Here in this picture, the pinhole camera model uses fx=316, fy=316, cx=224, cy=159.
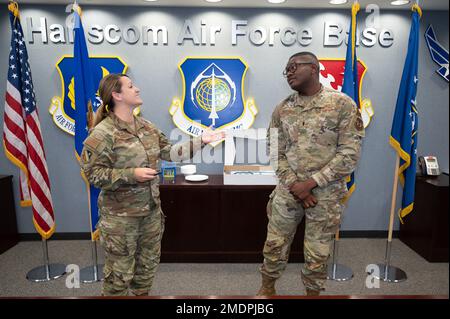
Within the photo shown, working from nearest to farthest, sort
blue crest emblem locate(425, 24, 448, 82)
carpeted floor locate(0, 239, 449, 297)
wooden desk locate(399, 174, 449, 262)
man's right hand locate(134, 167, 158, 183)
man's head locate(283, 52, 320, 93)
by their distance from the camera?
man's right hand locate(134, 167, 158, 183) → man's head locate(283, 52, 320, 93) → carpeted floor locate(0, 239, 449, 297) → wooden desk locate(399, 174, 449, 262) → blue crest emblem locate(425, 24, 448, 82)

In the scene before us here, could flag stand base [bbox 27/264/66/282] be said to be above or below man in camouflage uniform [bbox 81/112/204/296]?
below

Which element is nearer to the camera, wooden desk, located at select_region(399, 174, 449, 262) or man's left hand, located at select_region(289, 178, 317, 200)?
man's left hand, located at select_region(289, 178, 317, 200)

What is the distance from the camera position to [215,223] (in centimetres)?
292

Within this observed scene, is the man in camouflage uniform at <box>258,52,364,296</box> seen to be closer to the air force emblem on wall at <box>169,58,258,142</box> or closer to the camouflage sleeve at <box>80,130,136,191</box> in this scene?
the camouflage sleeve at <box>80,130,136,191</box>

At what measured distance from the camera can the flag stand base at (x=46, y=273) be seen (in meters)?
2.62

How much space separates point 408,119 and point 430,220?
1045 millimetres

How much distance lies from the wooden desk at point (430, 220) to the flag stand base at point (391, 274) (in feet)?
1.41

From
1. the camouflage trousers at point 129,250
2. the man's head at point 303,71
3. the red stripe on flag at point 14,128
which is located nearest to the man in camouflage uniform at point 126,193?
the camouflage trousers at point 129,250

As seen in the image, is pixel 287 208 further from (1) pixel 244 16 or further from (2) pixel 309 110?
(1) pixel 244 16

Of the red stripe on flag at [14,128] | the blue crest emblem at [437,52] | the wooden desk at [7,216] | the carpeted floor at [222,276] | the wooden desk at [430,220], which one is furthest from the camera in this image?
the blue crest emblem at [437,52]

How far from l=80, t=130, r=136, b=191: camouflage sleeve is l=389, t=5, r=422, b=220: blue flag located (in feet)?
7.19

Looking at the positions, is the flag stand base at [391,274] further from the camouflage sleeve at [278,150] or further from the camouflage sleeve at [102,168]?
the camouflage sleeve at [102,168]

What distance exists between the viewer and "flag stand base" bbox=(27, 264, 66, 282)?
262 cm

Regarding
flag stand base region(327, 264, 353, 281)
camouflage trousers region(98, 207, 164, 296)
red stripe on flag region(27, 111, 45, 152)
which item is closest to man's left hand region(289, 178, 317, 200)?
camouflage trousers region(98, 207, 164, 296)
